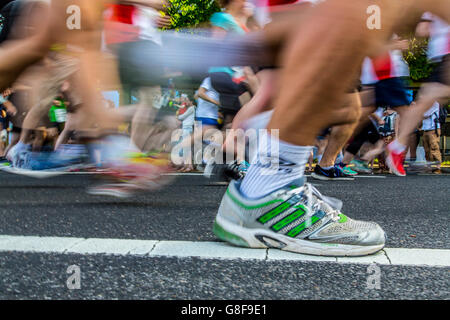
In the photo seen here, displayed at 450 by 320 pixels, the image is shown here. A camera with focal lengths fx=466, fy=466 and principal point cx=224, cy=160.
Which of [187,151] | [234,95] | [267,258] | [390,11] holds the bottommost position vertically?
[187,151]

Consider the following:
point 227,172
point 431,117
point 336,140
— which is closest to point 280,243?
point 227,172

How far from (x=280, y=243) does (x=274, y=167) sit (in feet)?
0.76

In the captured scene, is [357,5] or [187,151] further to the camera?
[187,151]

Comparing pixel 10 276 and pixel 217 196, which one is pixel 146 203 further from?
pixel 10 276

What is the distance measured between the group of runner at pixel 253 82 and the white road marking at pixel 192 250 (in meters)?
0.05

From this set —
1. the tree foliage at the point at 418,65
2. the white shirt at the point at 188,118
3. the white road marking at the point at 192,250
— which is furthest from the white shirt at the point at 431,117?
the tree foliage at the point at 418,65

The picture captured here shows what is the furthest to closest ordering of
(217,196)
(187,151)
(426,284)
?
(187,151) → (217,196) → (426,284)

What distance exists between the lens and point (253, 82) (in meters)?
4.62

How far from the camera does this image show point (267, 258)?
1316 mm

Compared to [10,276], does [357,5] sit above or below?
above

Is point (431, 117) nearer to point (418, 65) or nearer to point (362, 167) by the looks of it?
point (362, 167)

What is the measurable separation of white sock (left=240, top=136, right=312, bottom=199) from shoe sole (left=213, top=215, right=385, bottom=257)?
4.6 inches
